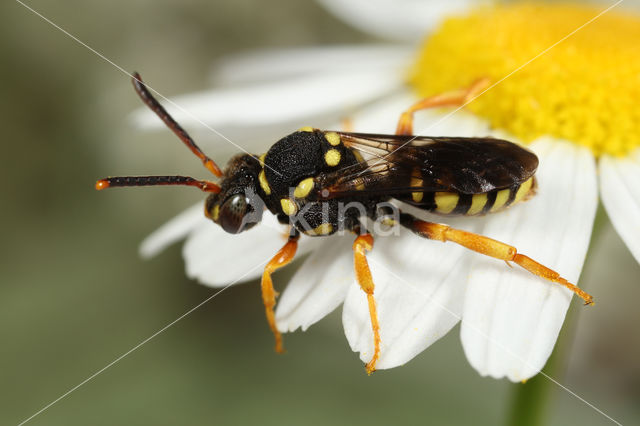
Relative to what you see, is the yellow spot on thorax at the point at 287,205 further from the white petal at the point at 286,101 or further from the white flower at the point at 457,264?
the white petal at the point at 286,101

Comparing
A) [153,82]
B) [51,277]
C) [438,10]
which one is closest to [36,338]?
[51,277]

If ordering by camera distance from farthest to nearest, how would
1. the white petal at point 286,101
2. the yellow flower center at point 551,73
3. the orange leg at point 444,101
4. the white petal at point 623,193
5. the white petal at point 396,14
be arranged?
the white petal at point 396,14 < the white petal at point 286,101 < the orange leg at point 444,101 < the yellow flower center at point 551,73 < the white petal at point 623,193

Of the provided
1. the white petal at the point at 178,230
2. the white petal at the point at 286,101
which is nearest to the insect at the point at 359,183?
the white petal at the point at 178,230

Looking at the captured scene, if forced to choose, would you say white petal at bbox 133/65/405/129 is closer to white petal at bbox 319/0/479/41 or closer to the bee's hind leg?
white petal at bbox 319/0/479/41

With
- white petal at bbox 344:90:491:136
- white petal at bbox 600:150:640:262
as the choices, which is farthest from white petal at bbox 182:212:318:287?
white petal at bbox 600:150:640:262

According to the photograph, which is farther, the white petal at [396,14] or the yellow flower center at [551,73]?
the white petal at [396,14]

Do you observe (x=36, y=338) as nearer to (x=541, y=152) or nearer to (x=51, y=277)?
(x=51, y=277)
